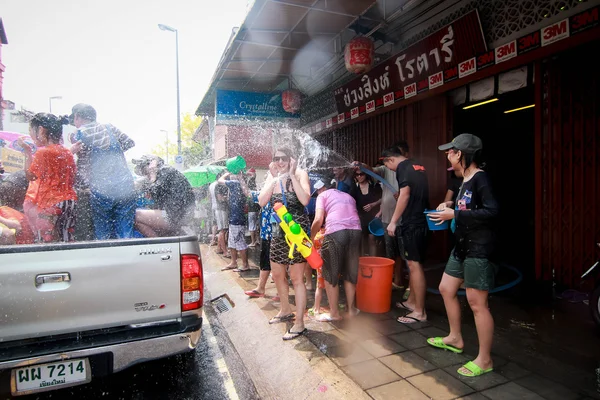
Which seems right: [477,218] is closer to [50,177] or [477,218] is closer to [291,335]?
[291,335]

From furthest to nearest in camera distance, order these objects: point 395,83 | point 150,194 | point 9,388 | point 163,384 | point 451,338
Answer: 1. point 395,83
2. point 150,194
3. point 451,338
4. point 163,384
5. point 9,388

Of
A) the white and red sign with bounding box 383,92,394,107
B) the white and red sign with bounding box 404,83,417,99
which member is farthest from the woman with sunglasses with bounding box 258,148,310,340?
the white and red sign with bounding box 383,92,394,107

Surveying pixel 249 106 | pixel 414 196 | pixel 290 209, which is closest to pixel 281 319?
pixel 290 209

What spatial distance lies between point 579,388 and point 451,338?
3.13ft

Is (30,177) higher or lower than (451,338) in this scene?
higher

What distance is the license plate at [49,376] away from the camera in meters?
2.30

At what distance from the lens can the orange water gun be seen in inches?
140

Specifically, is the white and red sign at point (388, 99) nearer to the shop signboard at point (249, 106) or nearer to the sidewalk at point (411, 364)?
the shop signboard at point (249, 106)

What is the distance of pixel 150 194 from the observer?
5.07m

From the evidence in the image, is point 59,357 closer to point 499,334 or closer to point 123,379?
point 123,379

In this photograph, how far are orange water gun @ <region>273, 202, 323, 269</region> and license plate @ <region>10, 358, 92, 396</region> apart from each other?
6.31ft

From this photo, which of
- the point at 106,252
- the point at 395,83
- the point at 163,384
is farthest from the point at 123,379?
the point at 395,83

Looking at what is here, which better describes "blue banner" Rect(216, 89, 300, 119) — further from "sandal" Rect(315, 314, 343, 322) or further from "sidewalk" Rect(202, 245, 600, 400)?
"sandal" Rect(315, 314, 343, 322)

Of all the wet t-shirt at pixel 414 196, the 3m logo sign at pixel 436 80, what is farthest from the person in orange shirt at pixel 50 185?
the 3m logo sign at pixel 436 80
